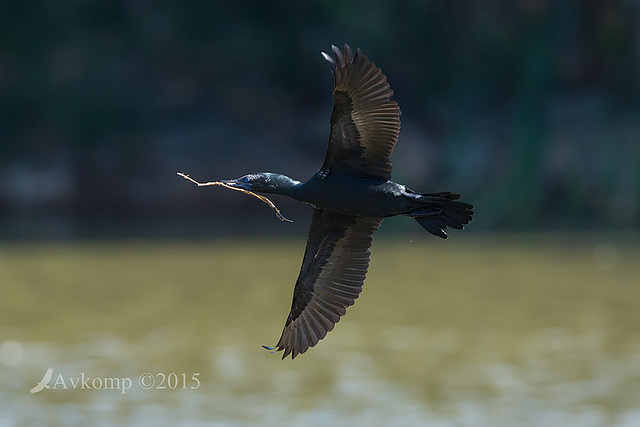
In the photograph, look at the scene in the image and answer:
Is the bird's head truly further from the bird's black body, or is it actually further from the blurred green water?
the blurred green water

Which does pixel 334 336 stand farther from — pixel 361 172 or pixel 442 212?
pixel 442 212

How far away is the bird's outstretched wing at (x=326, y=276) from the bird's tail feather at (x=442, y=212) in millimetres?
848

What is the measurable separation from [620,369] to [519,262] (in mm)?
6865

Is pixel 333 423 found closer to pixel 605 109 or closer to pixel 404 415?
pixel 404 415

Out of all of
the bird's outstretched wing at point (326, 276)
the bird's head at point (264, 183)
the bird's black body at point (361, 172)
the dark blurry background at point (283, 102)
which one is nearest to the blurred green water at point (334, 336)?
the bird's outstretched wing at point (326, 276)

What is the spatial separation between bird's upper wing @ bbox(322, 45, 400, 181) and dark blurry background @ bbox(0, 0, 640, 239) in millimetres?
19510

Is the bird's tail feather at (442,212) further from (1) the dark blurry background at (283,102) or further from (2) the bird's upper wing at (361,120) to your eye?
(1) the dark blurry background at (283,102)

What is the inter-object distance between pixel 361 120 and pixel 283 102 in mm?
24203

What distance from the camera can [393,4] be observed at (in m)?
28.8

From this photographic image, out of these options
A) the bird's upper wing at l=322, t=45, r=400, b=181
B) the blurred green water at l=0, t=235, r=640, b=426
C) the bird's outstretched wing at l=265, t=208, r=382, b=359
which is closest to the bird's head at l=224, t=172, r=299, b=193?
the bird's upper wing at l=322, t=45, r=400, b=181

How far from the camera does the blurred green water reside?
10.9m

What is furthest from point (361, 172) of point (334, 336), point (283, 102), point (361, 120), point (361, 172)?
point (283, 102)

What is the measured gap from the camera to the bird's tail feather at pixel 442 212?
5652 millimetres

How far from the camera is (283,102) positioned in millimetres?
29844
